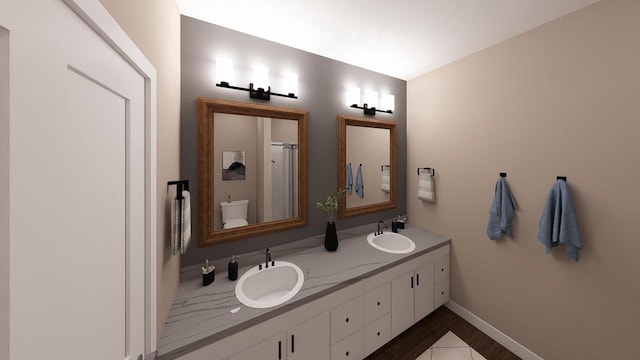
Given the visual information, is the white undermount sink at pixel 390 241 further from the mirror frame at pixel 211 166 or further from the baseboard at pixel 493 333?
the mirror frame at pixel 211 166

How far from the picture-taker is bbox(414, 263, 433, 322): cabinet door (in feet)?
6.27

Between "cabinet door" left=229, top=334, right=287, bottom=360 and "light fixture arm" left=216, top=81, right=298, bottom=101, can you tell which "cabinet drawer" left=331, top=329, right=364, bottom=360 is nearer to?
"cabinet door" left=229, top=334, right=287, bottom=360

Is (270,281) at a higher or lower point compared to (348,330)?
higher

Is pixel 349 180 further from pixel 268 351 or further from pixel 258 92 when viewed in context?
pixel 268 351

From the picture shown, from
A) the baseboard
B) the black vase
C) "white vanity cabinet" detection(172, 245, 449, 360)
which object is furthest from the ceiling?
the baseboard

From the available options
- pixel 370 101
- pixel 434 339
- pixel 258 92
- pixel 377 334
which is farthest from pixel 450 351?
pixel 258 92

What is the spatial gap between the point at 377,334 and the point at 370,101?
214 centimetres

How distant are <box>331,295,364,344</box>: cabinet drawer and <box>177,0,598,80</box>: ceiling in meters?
2.00

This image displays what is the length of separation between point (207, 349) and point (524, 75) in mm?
2726

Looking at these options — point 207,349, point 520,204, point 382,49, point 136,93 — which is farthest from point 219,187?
point 520,204

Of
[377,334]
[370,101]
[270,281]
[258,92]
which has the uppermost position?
[370,101]

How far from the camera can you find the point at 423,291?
1.96m

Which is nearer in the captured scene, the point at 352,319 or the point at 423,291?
the point at 352,319

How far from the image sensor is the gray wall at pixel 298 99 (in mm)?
1451
